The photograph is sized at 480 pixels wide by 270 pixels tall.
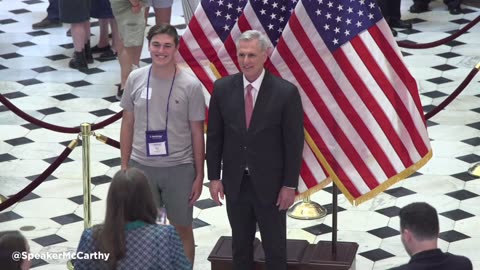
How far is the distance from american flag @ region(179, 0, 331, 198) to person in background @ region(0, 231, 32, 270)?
310 cm

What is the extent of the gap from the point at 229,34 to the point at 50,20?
842cm

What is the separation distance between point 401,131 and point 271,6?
1.31 meters

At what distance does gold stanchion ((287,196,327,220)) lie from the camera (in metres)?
10.4

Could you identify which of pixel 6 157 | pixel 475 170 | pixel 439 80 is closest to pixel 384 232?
pixel 475 170

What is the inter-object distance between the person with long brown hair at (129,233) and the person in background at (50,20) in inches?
428

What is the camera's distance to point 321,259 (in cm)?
857

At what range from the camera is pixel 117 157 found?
11906 mm

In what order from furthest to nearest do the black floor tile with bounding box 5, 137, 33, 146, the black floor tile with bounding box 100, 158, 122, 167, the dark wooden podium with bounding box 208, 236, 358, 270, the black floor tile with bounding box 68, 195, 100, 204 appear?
the black floor tile with bounding box 5, 137, 33, 146, the black floor tile with bounding box 100, 158, 122, 167, the black floor tile with bounding box 68, 195, 100, 204, the dark wooden podium with bounding box 208, 236, 358, 270

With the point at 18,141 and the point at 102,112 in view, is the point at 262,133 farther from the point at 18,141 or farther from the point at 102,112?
the point at 102,112

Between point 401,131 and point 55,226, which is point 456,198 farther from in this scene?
point 55,226

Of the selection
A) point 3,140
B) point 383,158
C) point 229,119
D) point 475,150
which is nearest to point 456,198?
point 475,150

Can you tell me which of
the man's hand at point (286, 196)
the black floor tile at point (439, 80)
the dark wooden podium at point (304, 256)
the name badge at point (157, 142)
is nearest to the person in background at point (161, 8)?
the black floor tile at point (439, 80)

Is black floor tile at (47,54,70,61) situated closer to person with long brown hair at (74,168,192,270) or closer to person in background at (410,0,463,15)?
person in background at (410,0,463,15)

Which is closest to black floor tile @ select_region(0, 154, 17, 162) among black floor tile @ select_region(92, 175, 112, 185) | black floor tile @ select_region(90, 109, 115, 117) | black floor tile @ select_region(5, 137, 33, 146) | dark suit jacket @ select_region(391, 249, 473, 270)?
black floor tile @ select_region(5, 137, 33, 146)
